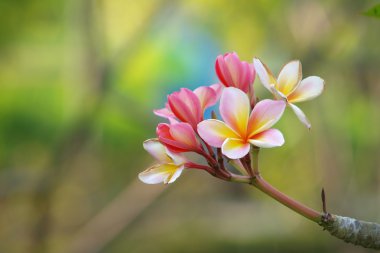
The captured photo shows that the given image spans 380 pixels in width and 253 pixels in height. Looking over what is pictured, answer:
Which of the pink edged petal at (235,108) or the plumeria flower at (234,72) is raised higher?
the plumeria flower at (234,72)

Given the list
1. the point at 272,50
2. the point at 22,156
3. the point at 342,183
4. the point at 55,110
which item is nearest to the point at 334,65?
the point at 272,50

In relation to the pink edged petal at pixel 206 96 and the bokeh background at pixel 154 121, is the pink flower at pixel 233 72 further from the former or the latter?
the bokeh background at pixel 154 121

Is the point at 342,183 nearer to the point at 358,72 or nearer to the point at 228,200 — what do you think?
the point at 358,72

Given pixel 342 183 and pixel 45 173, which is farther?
pixel 342 183

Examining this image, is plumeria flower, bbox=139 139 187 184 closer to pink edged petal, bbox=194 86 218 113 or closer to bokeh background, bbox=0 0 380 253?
pink edged petal, bbox=194 86 218 113

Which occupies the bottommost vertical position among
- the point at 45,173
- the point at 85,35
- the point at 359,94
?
the point at 359,94

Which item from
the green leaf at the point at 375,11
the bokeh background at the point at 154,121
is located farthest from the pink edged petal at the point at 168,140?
the bokeh background at the point at 154,121

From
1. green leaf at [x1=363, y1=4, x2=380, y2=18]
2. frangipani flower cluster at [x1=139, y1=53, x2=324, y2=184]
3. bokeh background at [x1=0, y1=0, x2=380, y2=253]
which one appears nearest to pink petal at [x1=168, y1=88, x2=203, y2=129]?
frangipani flower cluster at [x1=139, y1=53, x2=324, y2=184]
